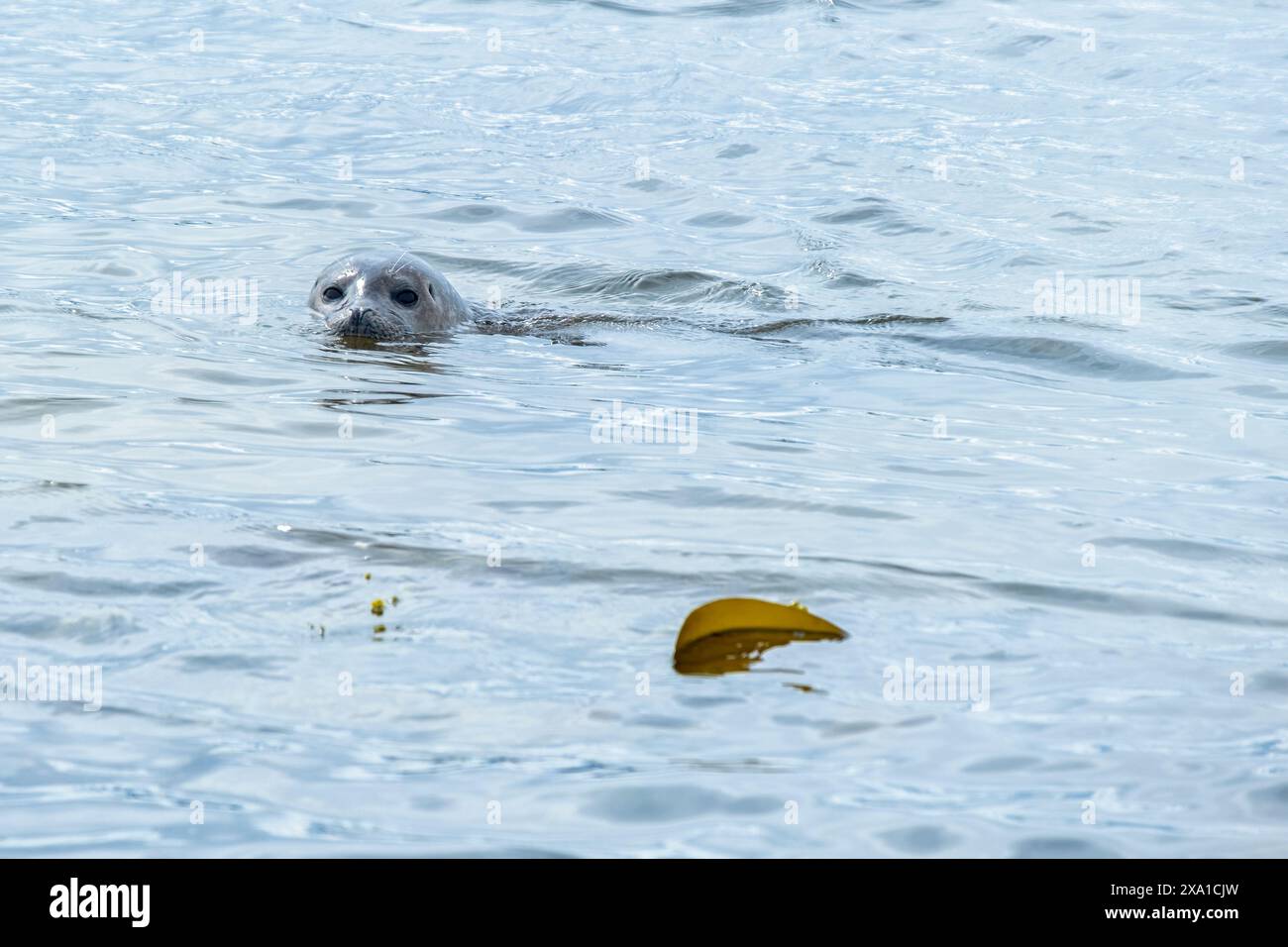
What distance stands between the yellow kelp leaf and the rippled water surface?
0.22 ft

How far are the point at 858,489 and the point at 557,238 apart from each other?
22.5ft

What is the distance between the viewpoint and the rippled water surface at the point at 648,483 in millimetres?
3789

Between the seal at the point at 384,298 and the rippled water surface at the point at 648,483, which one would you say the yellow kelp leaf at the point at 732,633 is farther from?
the seal at the point at 384,298

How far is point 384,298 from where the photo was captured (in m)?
9.45

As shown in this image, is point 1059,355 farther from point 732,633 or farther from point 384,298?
point 732,633

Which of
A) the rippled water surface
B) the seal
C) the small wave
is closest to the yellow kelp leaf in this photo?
Answer: the rippled water surface

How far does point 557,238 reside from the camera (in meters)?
12.7

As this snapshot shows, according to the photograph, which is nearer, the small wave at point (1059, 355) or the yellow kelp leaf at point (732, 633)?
the yellow kelp leaf at point (732, 633)

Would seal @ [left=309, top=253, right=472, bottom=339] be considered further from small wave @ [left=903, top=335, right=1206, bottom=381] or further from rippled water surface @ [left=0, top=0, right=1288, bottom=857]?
small wave @ [left=903, top=335, right=1206, bottom=381]

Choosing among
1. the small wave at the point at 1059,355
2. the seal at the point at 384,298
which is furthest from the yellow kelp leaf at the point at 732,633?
the seal at the point at 384,298

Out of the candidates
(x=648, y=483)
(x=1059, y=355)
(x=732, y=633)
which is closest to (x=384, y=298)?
(x=1059, y=355)

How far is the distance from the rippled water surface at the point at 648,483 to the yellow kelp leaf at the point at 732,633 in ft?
0.22

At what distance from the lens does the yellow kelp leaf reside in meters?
4.38
